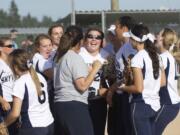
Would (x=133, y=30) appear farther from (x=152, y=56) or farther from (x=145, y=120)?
(x=145, y=120)

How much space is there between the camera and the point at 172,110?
22.1ft

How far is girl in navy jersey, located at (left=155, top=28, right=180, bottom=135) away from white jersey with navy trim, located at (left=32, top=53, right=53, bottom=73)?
4.39 ft

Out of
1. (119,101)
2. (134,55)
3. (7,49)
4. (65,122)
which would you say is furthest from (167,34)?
(7,49)

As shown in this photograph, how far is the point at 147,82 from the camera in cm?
630

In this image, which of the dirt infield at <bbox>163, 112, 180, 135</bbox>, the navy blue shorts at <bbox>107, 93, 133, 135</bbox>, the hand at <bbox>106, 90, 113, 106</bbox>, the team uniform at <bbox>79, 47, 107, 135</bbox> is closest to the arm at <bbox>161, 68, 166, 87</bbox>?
the navy blue shorts at <bbox>107, 93, 133, 135</bbox>

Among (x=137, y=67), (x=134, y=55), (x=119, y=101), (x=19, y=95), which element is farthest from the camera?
(x=119, y=101)

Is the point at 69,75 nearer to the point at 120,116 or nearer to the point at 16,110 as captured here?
the point at 16,110

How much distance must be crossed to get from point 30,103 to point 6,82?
1.41 meters

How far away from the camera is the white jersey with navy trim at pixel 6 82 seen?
7199mm

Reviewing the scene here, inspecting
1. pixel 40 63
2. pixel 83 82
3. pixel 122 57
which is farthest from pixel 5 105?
pixel 122 57

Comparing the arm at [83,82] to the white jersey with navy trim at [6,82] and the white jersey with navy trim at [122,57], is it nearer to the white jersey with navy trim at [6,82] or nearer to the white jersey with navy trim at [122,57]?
the white jersey with navy trim at [122,57]

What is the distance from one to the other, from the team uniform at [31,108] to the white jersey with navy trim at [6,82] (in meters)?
1.27

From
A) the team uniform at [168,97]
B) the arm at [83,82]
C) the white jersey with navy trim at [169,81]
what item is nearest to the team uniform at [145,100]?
the team uniform at [168,97]

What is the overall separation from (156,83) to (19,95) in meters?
1.60
